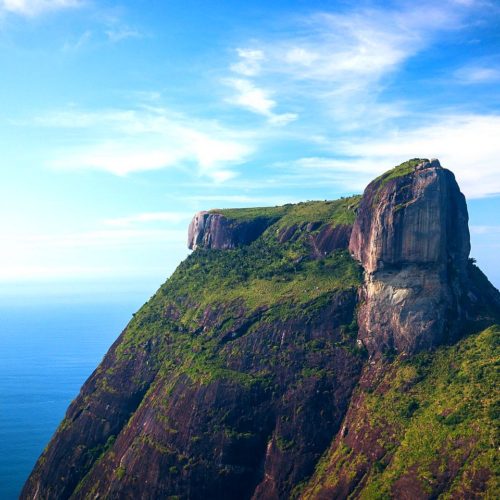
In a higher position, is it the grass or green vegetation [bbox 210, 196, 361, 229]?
green vegetation [bbox 210, 196, 361, 229]

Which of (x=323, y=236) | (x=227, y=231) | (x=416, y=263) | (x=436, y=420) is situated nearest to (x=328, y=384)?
(x=436, y=420)

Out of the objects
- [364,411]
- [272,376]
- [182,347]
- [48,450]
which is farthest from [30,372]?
[364,411]

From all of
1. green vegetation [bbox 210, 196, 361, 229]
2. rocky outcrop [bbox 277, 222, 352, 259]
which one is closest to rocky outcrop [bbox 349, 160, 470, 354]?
rocky outcrop [bbox 277, 222, 352, 259]

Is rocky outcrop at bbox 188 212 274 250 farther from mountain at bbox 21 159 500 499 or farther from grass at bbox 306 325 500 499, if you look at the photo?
grass at bbox 306 325 500 499

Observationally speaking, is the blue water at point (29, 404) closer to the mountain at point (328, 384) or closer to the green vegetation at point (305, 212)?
the mountain at point (328, 384)

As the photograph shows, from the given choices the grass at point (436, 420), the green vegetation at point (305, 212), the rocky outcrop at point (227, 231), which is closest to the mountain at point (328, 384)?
the grass at point (436, 420)

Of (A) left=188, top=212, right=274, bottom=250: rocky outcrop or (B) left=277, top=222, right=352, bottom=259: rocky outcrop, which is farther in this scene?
(A) left=188, top=212, right=274, bottom=250: rocky outcrop

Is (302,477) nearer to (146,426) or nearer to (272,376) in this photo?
(272,376)
